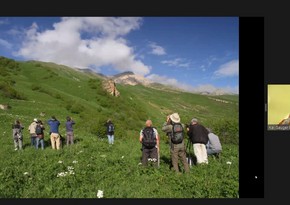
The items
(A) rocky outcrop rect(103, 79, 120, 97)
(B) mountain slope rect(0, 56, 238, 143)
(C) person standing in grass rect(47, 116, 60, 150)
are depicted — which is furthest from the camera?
(A) rocky outcrop rect(103, 79, 120, 97)

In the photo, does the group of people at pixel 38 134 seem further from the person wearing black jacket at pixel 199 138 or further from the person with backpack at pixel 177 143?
the person with backpack at pixel 177 143

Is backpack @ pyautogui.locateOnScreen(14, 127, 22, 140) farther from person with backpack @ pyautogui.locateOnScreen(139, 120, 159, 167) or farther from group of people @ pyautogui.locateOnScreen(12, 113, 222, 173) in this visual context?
person with backpack @ pyautogui.locateOnScreen(139, 120, 159, 167)

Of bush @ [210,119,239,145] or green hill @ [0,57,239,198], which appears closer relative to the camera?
green hill @ [0,57,239,198]

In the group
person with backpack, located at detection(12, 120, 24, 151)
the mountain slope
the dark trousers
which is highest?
the mountain slope

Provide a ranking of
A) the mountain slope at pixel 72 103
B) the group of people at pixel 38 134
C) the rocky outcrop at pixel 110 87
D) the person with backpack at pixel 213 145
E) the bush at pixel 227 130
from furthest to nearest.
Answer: the rocky outcrop at pixel 110 87 < the mountain slope at pixel 72 103 < the bush at pixel 227 130 < the group of people at pixel 38 134 < the person with backpack at pixel 213 145

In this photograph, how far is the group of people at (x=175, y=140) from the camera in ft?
55.6

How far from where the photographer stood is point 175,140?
1688cm

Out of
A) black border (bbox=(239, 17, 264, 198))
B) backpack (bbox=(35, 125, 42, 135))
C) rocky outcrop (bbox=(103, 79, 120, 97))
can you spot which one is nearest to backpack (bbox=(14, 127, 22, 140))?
backpack (bbox=(35, 125, 42, 135))

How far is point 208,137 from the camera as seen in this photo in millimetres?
19078

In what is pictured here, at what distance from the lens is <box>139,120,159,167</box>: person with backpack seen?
1767cm

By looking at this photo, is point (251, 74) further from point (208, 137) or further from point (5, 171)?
point (5, 171)

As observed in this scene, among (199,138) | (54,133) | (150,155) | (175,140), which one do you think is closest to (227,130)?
(199,138)

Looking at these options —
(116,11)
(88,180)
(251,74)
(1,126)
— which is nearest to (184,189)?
(88,180)

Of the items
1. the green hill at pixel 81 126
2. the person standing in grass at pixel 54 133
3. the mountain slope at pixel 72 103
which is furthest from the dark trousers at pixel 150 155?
the mountain slope at pixel 72 103
